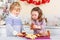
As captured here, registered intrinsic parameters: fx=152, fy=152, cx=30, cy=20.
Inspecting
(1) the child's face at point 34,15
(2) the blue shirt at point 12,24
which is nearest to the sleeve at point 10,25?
(2) the blue shirt at point 12,24

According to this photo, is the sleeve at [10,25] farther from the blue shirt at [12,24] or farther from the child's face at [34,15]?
the child's face at [34,15]

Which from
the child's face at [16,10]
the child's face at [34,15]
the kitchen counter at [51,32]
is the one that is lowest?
the kitchen counter at [51,32]

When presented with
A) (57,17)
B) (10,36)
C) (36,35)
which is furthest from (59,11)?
(10,36)

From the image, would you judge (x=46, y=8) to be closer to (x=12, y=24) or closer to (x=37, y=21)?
(x=37, y=21)

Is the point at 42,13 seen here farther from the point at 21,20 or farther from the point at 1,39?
the point at 1,39

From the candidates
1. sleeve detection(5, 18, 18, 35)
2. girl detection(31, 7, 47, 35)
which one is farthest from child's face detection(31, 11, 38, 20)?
sleeve detection(5, 18, 18, 35)

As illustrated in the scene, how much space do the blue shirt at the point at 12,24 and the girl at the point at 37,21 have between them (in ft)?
0.21

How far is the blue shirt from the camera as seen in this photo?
72 cm

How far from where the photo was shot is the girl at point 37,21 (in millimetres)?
723

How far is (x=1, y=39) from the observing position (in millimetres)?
725

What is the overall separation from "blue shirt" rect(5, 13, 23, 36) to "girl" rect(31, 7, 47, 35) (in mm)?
63

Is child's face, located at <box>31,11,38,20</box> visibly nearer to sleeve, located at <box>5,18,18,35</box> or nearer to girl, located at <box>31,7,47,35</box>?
girl, located at <box>31,7,47,35</box>

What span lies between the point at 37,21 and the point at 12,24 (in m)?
0.12

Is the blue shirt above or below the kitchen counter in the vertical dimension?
above
